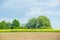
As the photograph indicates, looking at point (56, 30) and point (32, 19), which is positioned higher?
point (32, 19)

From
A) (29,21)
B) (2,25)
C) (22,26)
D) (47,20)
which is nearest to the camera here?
(22,26)

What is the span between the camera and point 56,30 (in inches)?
851

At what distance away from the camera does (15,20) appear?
29359 millimetres

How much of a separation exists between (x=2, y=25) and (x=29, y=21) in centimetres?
496

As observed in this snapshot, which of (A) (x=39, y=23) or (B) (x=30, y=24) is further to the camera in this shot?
(A) (x=39, y=23)

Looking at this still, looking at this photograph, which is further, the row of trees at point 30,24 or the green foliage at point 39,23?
the green foliage at point 39,23

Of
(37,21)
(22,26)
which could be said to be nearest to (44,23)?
(37,21)

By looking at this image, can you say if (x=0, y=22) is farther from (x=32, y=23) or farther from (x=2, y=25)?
(x=32, y=23)

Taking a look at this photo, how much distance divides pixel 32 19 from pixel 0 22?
5870mm

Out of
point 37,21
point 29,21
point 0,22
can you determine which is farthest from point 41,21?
point 0,22

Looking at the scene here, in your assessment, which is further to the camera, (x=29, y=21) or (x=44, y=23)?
(x=44, y=23)

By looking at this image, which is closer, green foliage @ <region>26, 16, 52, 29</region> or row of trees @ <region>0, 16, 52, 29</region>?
row of trees @ <region>0, 16, 52, 29</region>

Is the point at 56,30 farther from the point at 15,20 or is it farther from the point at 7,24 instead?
the point at 15,20

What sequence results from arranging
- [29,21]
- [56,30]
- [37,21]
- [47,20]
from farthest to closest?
1. [47,20]
2. [37,21]
3. [29,21]
4. [56,30]
